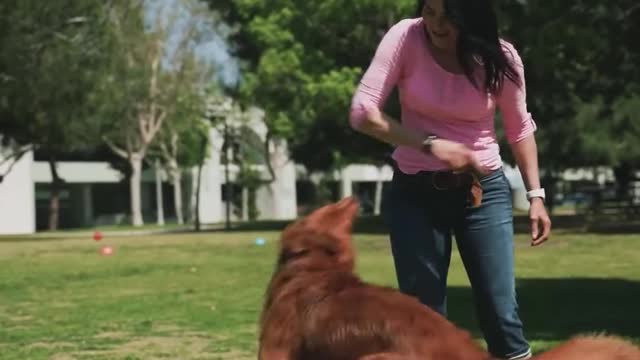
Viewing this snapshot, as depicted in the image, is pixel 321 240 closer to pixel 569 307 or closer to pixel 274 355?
pixel 274 355

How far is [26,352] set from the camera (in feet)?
31.9

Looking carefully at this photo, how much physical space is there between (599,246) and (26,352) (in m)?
18.0

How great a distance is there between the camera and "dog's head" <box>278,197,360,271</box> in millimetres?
4438

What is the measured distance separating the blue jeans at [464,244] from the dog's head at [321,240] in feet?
0.99

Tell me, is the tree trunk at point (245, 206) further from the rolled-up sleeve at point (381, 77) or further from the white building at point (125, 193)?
the rolled-up sleeve at point (381, 77)

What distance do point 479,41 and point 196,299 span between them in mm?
10829

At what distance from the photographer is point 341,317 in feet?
13.3

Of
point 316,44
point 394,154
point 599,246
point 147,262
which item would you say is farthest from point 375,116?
point 316,44

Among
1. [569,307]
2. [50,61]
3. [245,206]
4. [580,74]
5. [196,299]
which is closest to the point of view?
[569,307]

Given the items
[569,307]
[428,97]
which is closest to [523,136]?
[428,97]

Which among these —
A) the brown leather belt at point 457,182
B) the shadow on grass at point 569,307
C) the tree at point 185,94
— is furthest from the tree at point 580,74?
the tree at point 185,94

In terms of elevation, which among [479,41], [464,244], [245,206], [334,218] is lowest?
[245,206]

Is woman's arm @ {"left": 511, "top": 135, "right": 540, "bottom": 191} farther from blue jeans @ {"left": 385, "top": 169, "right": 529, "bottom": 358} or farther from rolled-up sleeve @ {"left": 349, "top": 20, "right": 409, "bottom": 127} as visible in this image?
rolled-up sleeve @ {"left": 349, "top": 20, "right": 409, "bottom": 127}

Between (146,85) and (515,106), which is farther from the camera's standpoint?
(146,85)
